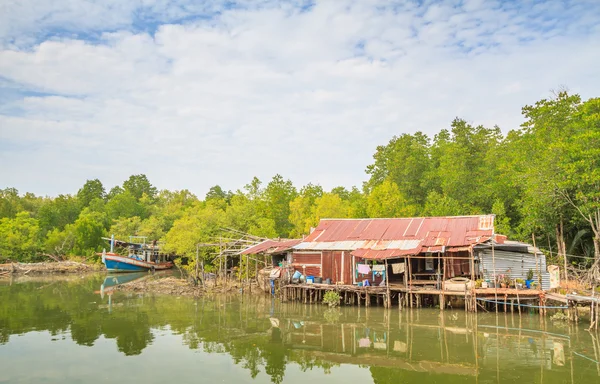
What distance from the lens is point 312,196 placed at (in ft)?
178

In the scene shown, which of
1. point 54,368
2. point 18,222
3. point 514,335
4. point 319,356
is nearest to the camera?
point 54,368

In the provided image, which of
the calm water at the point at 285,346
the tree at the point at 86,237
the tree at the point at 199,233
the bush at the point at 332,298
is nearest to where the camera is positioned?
the calm water at the point at 285,346

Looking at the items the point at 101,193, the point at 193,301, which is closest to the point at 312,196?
the point at 193,301

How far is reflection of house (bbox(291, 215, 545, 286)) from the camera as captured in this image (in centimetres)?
2259

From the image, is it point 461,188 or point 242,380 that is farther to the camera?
point 461,188

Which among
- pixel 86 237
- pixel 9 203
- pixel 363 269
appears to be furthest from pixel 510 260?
pixel 9 203

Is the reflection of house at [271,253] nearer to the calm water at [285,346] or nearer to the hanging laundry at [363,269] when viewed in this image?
the calm water at [285,346]

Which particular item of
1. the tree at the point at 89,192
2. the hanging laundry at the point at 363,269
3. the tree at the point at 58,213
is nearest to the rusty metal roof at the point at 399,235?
the hanging laundry at the point at 363,269

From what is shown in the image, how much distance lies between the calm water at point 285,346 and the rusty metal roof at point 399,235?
342 centimetres

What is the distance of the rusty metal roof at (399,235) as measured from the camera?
2272cm

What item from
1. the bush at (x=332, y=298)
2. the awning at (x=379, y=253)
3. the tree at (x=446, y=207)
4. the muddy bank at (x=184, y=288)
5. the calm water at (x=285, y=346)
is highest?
the tree at (x=446, y=207)

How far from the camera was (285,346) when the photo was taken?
16.1m

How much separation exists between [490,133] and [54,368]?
4244 centimetres

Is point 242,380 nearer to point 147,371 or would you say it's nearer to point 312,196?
point 147,371
